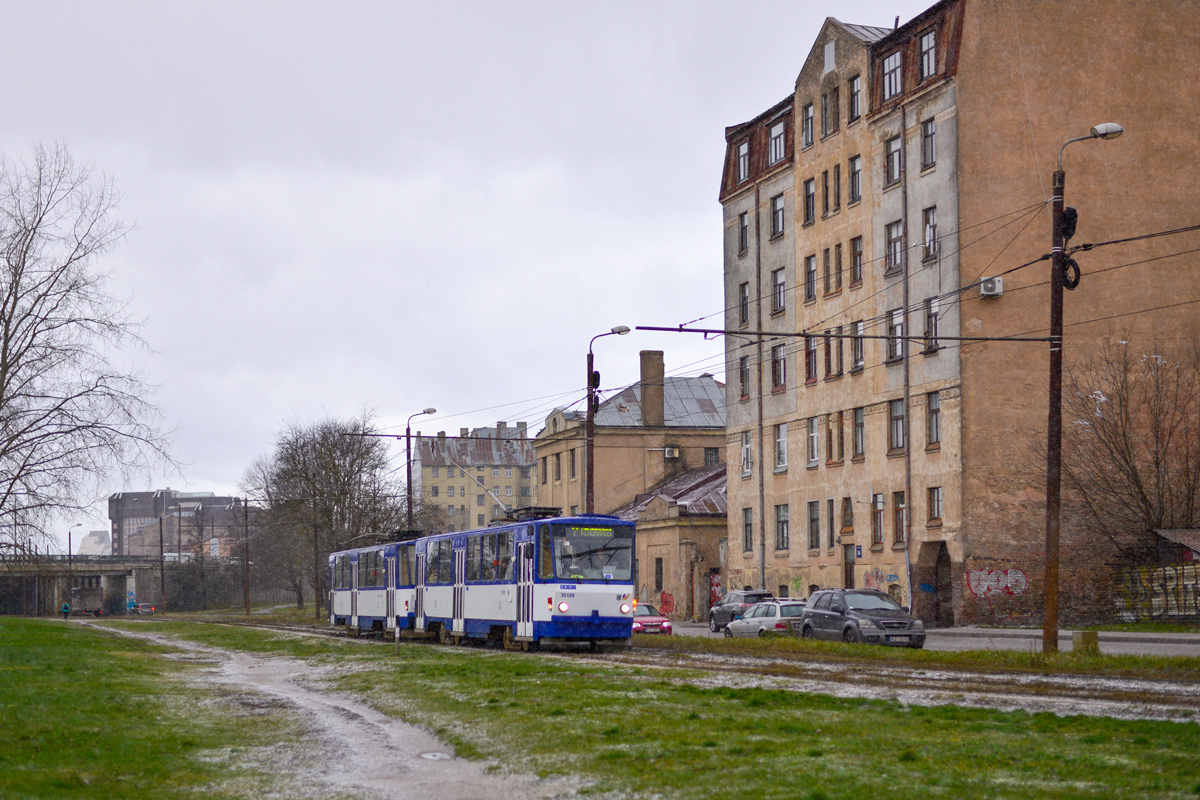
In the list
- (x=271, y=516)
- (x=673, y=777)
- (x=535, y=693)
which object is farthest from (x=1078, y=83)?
(x=271, y=516)

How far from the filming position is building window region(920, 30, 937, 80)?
47.3 meters

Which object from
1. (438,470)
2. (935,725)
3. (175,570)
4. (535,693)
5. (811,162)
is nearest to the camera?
(935,725)

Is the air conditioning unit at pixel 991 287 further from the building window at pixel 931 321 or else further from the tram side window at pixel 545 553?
the tram side window at pixel 545 553

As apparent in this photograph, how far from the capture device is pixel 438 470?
18288cm

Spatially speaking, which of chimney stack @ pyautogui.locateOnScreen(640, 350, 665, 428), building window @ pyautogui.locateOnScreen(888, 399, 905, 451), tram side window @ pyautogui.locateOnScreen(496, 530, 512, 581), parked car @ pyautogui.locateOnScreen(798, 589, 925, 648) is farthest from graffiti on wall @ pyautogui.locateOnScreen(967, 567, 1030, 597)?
chimney stack @ pyautogui.locateOnScreen(640, 350, 665, 428)

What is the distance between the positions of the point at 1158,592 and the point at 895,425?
11069 millimetres

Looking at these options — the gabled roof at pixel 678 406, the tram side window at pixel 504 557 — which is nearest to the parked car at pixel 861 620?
the tram side window at pixel 504 557

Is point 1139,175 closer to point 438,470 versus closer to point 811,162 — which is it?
point 811,162

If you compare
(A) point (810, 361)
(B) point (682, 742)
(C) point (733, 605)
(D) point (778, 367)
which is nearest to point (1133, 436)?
(A) point (810, 361)

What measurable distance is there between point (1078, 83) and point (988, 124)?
12.7ft

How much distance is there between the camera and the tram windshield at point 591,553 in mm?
31484

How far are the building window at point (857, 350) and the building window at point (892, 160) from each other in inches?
218

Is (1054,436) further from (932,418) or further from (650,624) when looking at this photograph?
(932,418)

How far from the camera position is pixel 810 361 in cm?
5550
